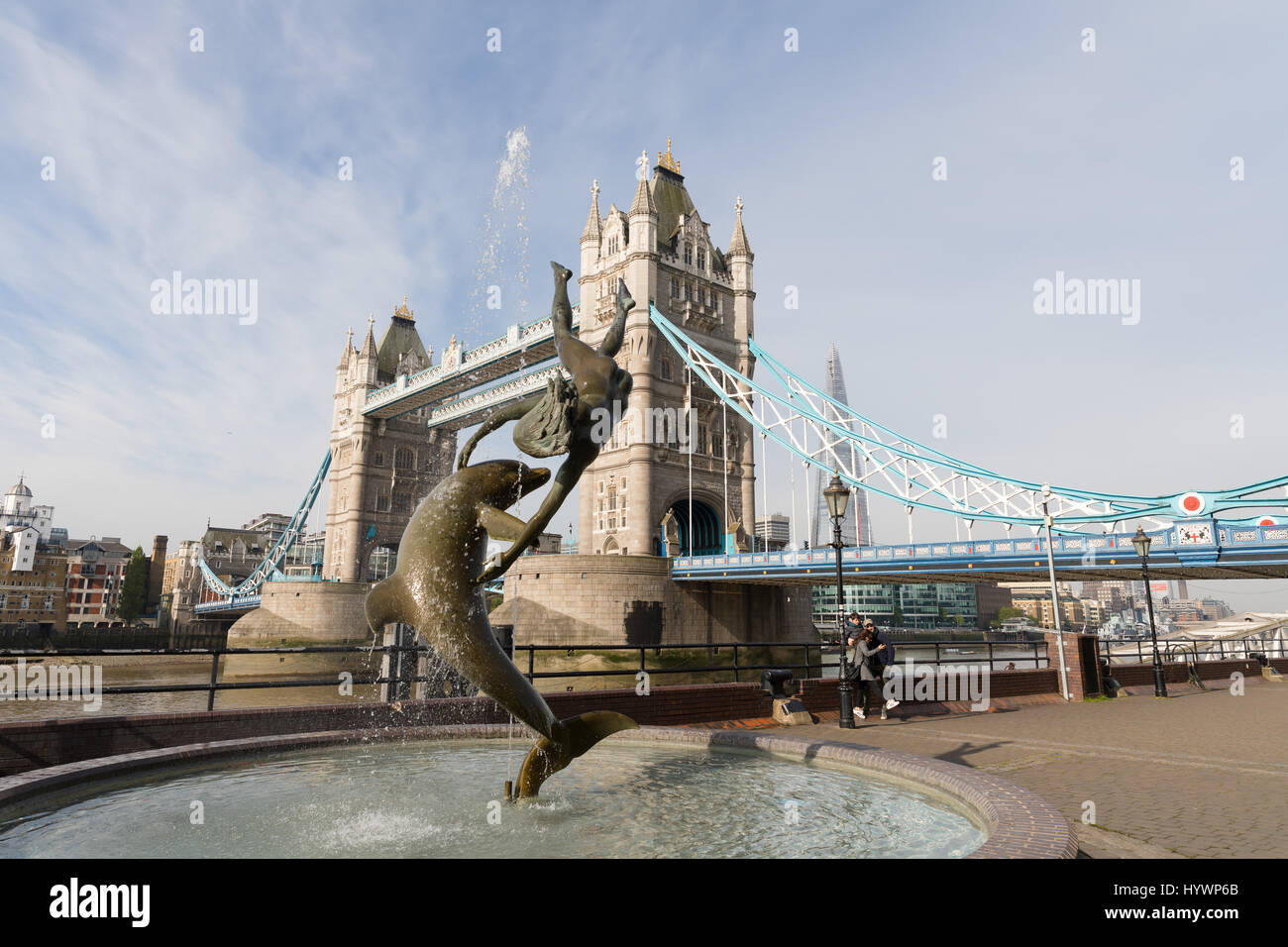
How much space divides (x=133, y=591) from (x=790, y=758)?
95.0 metres

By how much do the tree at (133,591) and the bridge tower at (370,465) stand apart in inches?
1221

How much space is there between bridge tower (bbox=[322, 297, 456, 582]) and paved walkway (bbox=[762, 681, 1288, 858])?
185 ft

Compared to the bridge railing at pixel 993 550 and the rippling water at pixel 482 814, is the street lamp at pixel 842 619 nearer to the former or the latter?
the rippling water at pixel 482 814

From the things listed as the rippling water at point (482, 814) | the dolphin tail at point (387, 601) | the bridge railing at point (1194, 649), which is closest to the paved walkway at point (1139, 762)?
the rippling water at point (482, 814)

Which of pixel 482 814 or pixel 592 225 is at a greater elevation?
pixel 592 225

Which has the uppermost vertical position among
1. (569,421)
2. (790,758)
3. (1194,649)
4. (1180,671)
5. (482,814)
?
(569,421)

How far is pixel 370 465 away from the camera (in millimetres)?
66125

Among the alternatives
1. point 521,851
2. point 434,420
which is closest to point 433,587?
point 521,851

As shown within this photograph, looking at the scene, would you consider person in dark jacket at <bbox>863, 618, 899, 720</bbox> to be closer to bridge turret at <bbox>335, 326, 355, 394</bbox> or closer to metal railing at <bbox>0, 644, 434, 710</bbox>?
metal railing at <bbox>0, 644, 434, 710</bbox>
